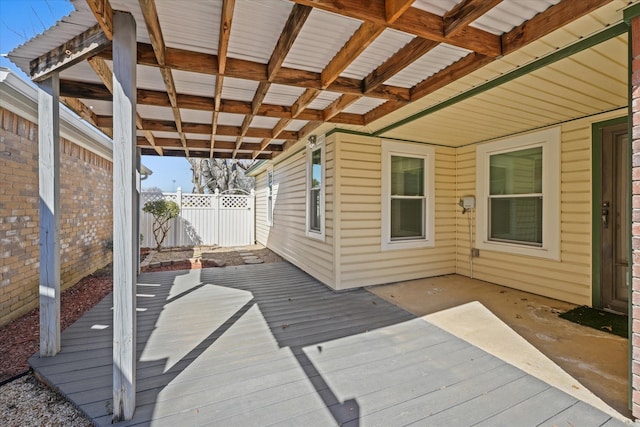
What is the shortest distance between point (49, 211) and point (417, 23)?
10.5ft

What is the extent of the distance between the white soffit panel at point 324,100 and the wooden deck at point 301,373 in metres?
2.65

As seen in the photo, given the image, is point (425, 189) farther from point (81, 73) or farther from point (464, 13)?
point (81, 73)

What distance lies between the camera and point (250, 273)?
5.73 meters

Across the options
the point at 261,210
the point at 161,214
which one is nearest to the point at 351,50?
the point at 161,214

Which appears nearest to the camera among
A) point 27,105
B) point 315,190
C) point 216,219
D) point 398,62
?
point 398,62

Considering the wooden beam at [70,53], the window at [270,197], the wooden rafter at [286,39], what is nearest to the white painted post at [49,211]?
the wooden beam at [70,53]

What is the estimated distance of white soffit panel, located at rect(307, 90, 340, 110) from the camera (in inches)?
137

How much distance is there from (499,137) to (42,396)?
20.0 feet

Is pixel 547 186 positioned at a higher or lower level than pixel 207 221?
higher

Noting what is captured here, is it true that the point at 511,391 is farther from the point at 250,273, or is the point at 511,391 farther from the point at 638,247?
the point at 250,273

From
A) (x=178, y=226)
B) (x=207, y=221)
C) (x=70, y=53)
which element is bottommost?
(x=178, y=226)

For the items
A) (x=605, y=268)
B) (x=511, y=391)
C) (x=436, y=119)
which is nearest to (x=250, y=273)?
(x=436, y=119)

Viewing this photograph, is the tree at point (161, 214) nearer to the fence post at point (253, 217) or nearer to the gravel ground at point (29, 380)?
the fence post at point (253, 217)

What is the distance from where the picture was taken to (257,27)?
2.19 meters
